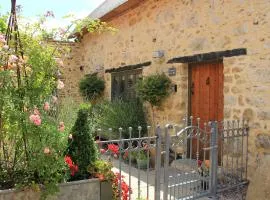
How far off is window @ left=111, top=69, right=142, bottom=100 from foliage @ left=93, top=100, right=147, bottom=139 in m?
0.69

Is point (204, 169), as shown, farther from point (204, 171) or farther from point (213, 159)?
point (213, 159)

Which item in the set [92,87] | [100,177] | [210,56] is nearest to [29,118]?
[100,177]

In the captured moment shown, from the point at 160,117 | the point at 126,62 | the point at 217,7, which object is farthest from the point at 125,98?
the point at 217,7

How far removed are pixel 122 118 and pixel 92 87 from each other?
3.49 meters

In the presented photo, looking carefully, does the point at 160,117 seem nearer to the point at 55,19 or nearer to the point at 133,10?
the point at 133,10

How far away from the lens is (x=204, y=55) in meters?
6.64

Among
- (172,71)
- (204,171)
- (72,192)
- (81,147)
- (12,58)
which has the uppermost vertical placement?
(172,71)

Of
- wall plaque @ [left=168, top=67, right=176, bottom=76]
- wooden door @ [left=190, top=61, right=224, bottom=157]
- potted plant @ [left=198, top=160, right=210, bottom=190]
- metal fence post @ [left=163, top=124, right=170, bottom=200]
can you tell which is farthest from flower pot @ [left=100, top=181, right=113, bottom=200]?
wall plaque @ [left=168, top=67, right=176, bottom=76]

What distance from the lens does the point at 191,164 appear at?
599 centimetres

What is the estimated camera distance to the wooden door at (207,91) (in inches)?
259

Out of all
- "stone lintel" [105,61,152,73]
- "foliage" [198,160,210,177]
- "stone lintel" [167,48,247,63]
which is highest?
"stone lintel" [105,61,152,73]

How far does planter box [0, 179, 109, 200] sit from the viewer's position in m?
3.32

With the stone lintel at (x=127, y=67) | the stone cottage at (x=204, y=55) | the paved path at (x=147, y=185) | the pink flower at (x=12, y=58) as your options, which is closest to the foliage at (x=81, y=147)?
the paved path at (x=147, y=185)

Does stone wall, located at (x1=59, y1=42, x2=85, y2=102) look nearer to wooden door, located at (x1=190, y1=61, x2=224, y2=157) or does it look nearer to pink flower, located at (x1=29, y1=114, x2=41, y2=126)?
wooden door, located at (x1=190, y1=61, x2=224, y2=157)
